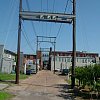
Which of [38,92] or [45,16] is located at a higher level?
[45,16]

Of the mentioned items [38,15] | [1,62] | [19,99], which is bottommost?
[19,99]

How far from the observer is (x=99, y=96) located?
1878 cm

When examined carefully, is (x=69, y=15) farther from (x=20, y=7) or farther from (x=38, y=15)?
(x=20, y=7)

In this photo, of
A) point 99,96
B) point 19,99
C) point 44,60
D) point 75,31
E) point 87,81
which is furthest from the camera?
point 44,60

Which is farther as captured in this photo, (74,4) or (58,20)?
(58,20)

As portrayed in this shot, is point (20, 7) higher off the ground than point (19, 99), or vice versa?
point (20, 7)

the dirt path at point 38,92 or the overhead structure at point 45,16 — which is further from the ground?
the overhead structure at point 45,16

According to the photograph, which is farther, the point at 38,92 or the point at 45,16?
the point at 45,16

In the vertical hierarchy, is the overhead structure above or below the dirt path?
above

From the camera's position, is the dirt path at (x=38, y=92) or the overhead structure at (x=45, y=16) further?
the overhead structure at (x=45, y=16)

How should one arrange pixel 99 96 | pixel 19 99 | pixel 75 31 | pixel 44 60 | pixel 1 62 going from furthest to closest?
pixel 44 60 → pixel 1 62 → pixel 75 31 → pixel 99 96 → pixel 19 99

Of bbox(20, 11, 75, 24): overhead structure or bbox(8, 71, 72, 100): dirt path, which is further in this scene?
bbox(20, 11, 75, 24): overhead structure

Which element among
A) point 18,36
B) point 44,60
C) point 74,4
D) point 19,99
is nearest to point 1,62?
point 18,36

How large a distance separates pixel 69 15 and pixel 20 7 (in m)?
5.40
